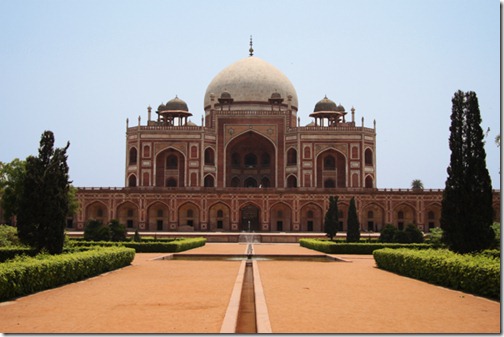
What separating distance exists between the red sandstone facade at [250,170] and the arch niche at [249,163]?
7 cm

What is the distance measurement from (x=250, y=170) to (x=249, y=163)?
0.67 metres

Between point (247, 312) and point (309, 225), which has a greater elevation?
point (309, 225)

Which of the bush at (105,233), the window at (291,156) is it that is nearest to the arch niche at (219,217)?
the window at (291,156)

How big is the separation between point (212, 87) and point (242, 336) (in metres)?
41.7

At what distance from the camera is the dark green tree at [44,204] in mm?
11258

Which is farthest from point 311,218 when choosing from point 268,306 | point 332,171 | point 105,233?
point 268,306

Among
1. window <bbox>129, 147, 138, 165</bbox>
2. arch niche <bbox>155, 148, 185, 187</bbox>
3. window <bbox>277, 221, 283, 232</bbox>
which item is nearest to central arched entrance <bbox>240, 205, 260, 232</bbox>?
window <bbox>277, 221, 283, 232</bbox>

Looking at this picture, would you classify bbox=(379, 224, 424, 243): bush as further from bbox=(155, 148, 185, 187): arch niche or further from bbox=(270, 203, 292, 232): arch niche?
bbox=(155, 148, 185, 187): arch niche

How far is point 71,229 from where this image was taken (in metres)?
36.3

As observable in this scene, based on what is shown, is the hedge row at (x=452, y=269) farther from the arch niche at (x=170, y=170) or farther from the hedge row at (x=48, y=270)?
the arch niche at (x=170, y=170)

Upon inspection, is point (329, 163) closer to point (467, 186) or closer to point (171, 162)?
point (171, 162)

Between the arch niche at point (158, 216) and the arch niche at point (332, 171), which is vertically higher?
the arch niche at point (332, 171)

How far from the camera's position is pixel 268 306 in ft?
24.7

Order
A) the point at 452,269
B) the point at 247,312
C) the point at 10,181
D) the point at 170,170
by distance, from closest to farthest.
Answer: the point at 247,312 < the point at 452,269 < the point at 10,181 < the point at 170,170
